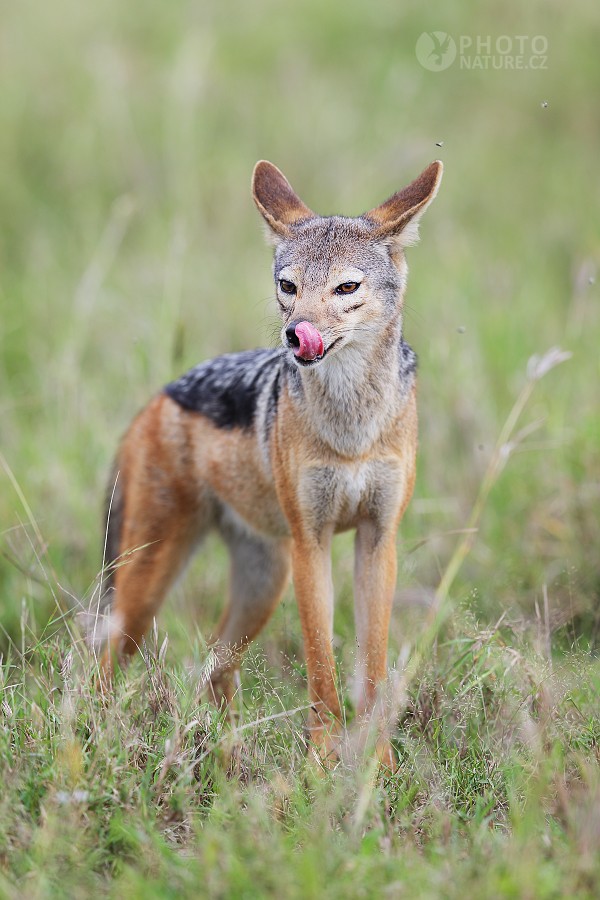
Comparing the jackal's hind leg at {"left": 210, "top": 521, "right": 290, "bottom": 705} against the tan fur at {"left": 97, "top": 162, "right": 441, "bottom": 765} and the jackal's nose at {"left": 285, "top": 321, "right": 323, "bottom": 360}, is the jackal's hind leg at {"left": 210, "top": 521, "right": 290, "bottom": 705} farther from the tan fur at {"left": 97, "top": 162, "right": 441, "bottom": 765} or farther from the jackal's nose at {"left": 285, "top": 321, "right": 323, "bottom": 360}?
the jackal's nose at {"left": 285, "top": 321, "right": 323, "bottom": 360}

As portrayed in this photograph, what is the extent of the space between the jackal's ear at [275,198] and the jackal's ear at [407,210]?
1.31 ft

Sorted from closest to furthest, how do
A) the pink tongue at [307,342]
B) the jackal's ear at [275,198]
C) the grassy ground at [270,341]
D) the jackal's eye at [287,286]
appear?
the grassy ground at [270,341] → the pink tongue at [307,342] → the jackal's eye at [287,286] → the jackal's ear at [275,198]

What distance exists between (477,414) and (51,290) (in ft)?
14.0

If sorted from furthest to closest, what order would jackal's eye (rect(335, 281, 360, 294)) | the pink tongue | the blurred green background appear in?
the blurred green background, jackal's eye (rect(335, 281, 360, 294)), the pink tongue

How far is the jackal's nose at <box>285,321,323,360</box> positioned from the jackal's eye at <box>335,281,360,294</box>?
0.37 meters

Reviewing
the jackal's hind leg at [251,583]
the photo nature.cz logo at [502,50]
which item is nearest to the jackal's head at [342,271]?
the jackal's hind leg at [251,583]

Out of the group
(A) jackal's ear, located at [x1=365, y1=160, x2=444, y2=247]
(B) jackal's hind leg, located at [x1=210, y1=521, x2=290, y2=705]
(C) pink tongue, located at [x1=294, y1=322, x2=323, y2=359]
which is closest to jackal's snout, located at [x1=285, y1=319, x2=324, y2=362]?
(C) pink tongue, located at [x1=294, y1=322, x2=323, y2=359]

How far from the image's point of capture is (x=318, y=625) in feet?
15.1

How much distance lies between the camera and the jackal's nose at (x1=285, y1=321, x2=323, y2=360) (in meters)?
4.03

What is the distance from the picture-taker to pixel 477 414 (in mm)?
7340

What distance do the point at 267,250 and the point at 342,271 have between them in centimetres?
561

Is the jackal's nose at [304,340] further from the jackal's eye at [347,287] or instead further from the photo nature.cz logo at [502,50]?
the photo nature.cz logo at [502,50]

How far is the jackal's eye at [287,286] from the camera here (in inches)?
177

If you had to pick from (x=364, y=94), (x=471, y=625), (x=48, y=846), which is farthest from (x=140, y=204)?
(x=48, y=846)
